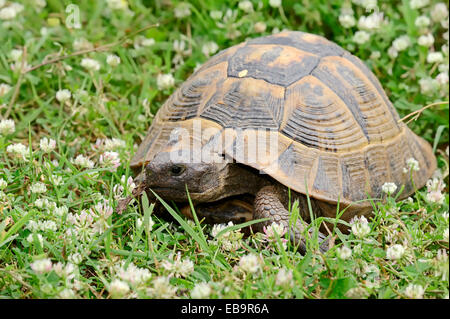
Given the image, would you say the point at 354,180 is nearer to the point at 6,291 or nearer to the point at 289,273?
the point at 289,273

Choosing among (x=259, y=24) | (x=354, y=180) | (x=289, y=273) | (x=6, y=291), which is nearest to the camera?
(x=289, y=273)

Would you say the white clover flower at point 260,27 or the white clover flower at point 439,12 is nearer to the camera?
the white clover flower at point 260,27

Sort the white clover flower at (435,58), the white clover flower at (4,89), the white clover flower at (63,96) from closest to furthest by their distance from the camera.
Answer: the white clover flower at (63,96) → the white clover flower at (4,89) → the white clover flower at (435,58)

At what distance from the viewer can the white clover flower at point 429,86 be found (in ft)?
15.2

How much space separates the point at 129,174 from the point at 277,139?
1.13 m

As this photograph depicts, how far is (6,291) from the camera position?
2.64m

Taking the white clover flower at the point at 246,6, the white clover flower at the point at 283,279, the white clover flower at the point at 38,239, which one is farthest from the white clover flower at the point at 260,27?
the white clover flower at the point at 283,279

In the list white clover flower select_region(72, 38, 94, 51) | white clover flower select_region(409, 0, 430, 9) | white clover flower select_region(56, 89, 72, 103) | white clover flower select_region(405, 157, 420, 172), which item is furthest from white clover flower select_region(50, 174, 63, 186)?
white clover flower select_region(409, 0, 430, 9)

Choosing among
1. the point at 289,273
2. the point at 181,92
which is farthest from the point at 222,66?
the point at 289,273

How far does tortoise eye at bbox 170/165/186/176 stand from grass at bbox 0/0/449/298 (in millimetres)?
256

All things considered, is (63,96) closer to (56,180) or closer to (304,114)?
(56,180)

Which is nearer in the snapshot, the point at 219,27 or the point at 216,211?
the point at 216,211

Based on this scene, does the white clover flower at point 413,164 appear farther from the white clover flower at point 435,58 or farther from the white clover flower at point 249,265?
the white clover flower at point 249,265

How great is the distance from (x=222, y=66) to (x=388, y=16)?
2.33m
